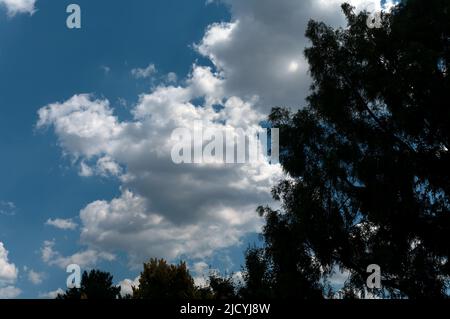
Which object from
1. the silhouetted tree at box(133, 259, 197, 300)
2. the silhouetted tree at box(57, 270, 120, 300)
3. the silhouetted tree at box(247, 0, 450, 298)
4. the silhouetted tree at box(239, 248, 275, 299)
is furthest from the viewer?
the silhouetted tree at box(57, 270, 120, 300)

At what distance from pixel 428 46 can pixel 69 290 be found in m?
56.4

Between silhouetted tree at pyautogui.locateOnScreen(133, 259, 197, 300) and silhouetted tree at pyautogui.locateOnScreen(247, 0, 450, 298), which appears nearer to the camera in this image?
silhouetted tree at pyautogui.locateOnScreen(247, 0, 450, 298)

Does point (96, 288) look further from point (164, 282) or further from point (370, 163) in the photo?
point (370, 163)

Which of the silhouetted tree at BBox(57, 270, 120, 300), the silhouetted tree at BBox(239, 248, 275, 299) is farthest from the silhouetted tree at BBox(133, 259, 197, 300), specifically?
the silhouetted tree at BBox(57, 270, 120, 300)

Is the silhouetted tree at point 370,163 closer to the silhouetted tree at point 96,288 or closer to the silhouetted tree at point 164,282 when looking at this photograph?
the silhouetted tree at point 164,282

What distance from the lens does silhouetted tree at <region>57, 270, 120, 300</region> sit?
64125mm

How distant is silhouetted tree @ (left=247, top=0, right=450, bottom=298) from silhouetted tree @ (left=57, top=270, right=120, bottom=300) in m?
45.4

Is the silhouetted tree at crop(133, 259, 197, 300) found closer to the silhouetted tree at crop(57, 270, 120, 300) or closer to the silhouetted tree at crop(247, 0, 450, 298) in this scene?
the silhouetted tree at crop(247, 0, 450, 298)

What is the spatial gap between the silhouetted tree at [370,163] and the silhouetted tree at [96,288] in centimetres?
4543

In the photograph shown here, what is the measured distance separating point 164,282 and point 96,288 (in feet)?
112

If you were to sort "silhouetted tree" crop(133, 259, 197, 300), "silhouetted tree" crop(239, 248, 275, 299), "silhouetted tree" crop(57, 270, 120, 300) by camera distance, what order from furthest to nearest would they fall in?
"silhouetted tree" crop(57, 270, 120, 300), "silhouetted tree" crop(133, 259, 197, 300), "silhouetted tree" crop(239, 248, 275, 299)

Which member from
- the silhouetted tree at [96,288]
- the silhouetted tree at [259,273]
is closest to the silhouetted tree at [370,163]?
the silhouetted tree at [259,273]

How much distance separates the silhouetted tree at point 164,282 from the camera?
34.3 meters
